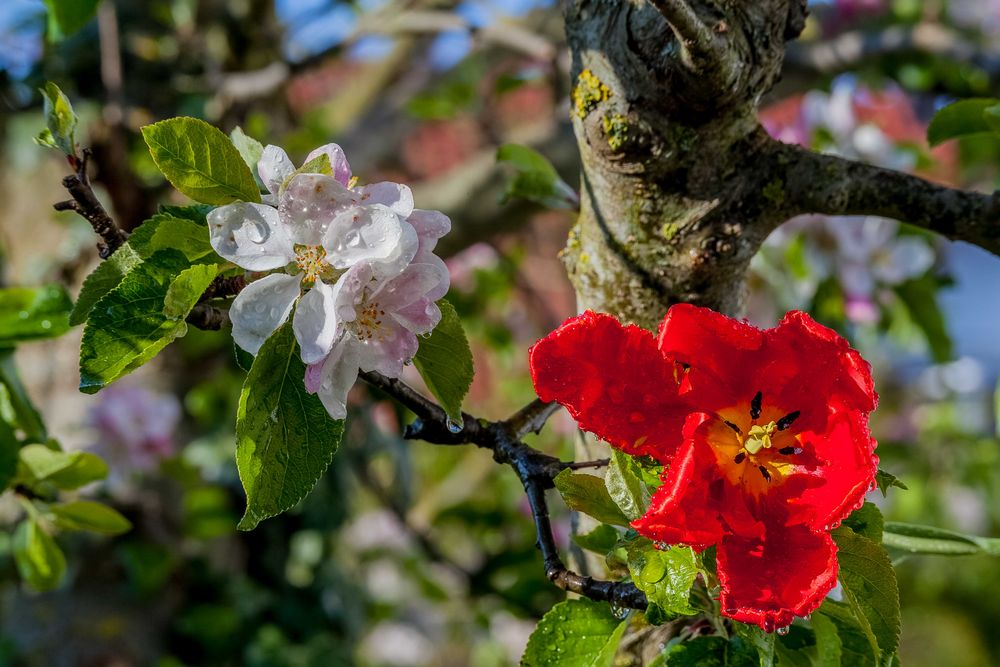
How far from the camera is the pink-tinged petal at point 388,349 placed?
1.73ft

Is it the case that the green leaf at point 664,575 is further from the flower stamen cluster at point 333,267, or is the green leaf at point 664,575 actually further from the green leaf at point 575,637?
the flower stamen cluster at point 333,267

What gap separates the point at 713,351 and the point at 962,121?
0.34m

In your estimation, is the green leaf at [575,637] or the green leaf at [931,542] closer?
the green leaf at [575,637]

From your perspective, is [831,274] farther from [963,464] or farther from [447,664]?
[447,664]

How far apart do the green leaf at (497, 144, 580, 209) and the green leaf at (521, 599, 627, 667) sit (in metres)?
0.34

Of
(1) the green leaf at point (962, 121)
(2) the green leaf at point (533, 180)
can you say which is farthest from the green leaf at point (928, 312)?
(2) the green leaf at point (533, 180)

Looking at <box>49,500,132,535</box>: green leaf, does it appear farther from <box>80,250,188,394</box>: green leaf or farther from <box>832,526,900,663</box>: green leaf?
<box>832,526,900,663</box>: green leaf

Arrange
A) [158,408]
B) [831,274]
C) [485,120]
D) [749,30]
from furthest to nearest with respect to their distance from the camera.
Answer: [485,120] < [158,408] < [831,274] < [749,30]

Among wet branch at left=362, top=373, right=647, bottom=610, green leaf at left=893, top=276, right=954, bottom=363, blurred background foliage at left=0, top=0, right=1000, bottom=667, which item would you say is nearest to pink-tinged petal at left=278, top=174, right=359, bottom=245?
wet branch at left=362, top=373, right=647, bottom=610

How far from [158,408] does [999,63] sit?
1560 mm

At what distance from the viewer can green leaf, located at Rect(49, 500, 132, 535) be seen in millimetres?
782

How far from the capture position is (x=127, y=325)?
1.68 feet

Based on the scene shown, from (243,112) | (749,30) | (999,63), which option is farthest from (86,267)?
(999,63)

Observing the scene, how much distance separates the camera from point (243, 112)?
176 centimetres
